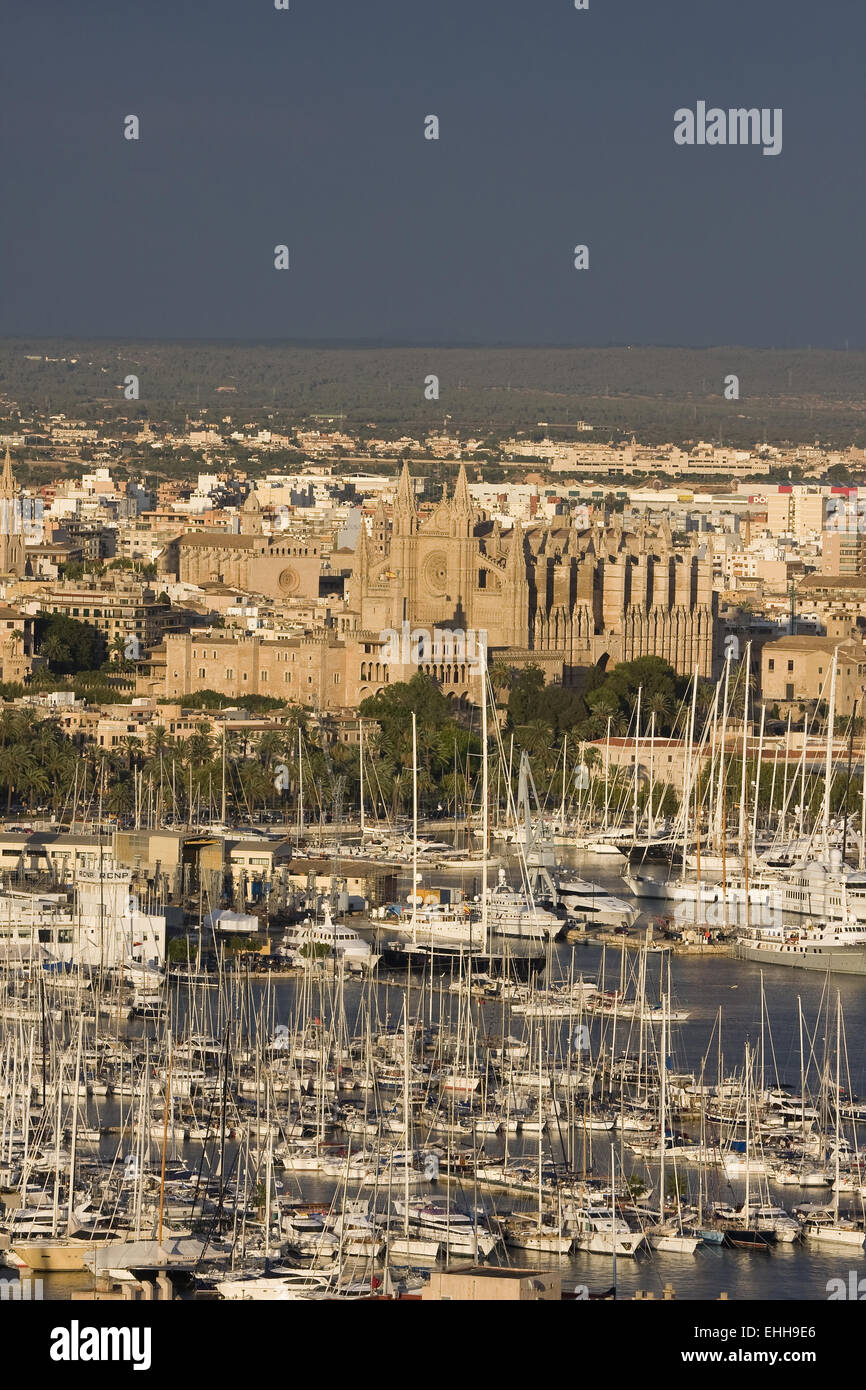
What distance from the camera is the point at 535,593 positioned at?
64.2 meters

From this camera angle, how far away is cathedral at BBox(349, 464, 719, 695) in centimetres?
6328

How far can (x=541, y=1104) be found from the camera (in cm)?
2472

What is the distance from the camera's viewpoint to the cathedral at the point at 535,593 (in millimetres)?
63281

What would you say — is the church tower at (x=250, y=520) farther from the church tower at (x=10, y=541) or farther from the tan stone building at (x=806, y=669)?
the tan stone building at (x=806, y=669)

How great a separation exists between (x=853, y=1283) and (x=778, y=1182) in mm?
3147

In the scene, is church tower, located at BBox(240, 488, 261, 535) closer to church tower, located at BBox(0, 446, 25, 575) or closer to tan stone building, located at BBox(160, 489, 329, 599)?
tan stone building, located at BBox(160, 489, 329, 599)

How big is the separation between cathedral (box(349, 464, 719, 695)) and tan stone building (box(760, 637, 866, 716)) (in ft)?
4.70

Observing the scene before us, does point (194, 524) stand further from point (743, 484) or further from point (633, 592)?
point (743, 484)

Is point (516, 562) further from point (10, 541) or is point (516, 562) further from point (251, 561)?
point (10, 541)

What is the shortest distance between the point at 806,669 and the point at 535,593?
18.3 ft

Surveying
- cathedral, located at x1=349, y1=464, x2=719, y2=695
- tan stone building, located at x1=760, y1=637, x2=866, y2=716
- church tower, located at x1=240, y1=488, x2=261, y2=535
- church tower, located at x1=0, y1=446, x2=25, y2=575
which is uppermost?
church tower, located at x1=240, y1=488, x2=261, y2=535

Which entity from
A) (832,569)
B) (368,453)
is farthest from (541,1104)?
(368,453)

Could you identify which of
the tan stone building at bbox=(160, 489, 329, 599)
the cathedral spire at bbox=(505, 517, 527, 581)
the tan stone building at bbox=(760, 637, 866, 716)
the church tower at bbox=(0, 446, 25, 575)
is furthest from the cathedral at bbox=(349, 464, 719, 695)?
the church tower at bbox=(0, 446, 25, 575)
